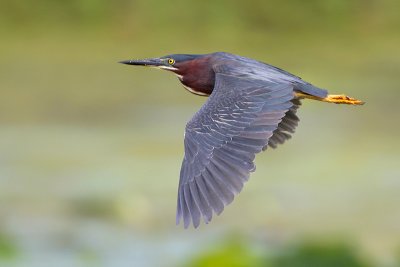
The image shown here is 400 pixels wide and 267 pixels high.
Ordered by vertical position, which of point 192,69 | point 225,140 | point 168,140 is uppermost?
point 168,140

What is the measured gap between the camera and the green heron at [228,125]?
3219mm

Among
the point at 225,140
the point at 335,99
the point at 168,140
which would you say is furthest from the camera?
the point at 168,140

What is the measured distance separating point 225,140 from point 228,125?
0.05 m

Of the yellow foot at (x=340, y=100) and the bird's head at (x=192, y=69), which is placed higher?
the bird's head at (x=192, y=69)

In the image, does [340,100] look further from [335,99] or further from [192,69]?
[192,69]

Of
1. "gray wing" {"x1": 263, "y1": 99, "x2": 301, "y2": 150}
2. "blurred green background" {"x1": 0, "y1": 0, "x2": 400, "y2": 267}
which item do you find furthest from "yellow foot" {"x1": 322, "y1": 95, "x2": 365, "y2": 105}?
"blurred green background" {"x1": 0, "y1": 0, "x2": 400, "y2": 267}

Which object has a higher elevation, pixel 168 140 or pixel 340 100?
pixel 168 140

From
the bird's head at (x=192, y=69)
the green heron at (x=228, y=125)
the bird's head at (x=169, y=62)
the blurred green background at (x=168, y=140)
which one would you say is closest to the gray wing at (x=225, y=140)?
the green heron at (x=228, y=125)

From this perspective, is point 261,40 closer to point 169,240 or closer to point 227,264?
point 169,240

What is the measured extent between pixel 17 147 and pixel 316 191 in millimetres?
2004

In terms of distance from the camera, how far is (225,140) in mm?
3365

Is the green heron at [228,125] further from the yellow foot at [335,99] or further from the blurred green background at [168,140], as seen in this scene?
the blurred green background at [168,140]

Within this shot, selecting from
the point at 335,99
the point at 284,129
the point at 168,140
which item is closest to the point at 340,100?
the point at 335,99

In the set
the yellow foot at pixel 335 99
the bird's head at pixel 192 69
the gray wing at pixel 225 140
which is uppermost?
the bird's head at pixel 192 69
